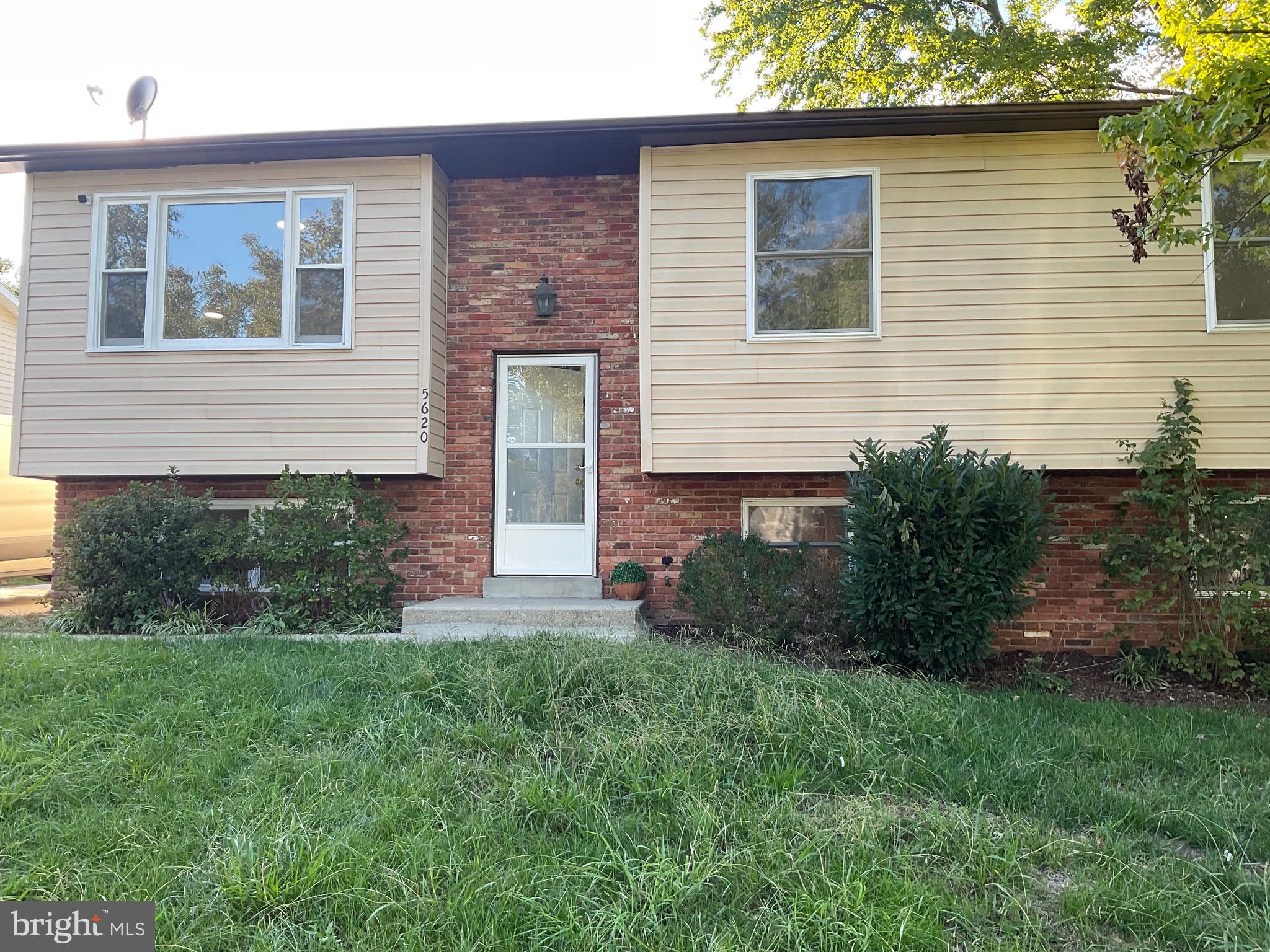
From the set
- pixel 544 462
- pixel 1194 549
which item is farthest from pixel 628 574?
pixel 1194 549

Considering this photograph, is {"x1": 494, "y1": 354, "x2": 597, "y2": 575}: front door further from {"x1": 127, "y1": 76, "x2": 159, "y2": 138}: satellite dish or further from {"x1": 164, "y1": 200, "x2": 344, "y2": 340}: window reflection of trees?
{"x1": 127, "y1": 76, "x2": 159, "y2": 138}: satellite dish

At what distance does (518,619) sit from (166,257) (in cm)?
483

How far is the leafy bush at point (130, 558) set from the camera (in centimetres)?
596

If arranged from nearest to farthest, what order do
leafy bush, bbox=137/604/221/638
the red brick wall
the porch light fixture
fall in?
leafy bush, bbox=137/604/221/638 < the red brick wall < the porch light fixture

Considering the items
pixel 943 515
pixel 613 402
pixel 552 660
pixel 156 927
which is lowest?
pixel 156 927

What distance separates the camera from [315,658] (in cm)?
459

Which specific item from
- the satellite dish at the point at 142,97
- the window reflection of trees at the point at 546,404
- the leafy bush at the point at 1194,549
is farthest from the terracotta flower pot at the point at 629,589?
the satellite dish at the point at 142,97

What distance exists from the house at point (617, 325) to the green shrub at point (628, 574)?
0.48ft

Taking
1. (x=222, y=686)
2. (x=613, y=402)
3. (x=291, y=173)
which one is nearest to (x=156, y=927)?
(x=222, y=686)

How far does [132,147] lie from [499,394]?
155 inches

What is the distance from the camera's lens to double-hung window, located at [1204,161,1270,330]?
5938 mm

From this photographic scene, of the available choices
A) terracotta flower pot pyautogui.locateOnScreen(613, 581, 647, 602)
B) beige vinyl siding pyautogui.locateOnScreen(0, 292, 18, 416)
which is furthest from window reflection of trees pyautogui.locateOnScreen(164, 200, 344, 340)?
beige vinyl siding pyautogui.locateOnScreen(0, 292, 18, 416)

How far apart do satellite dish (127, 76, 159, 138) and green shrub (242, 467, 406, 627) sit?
15.6 feet

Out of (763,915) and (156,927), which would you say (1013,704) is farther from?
(156,927)
